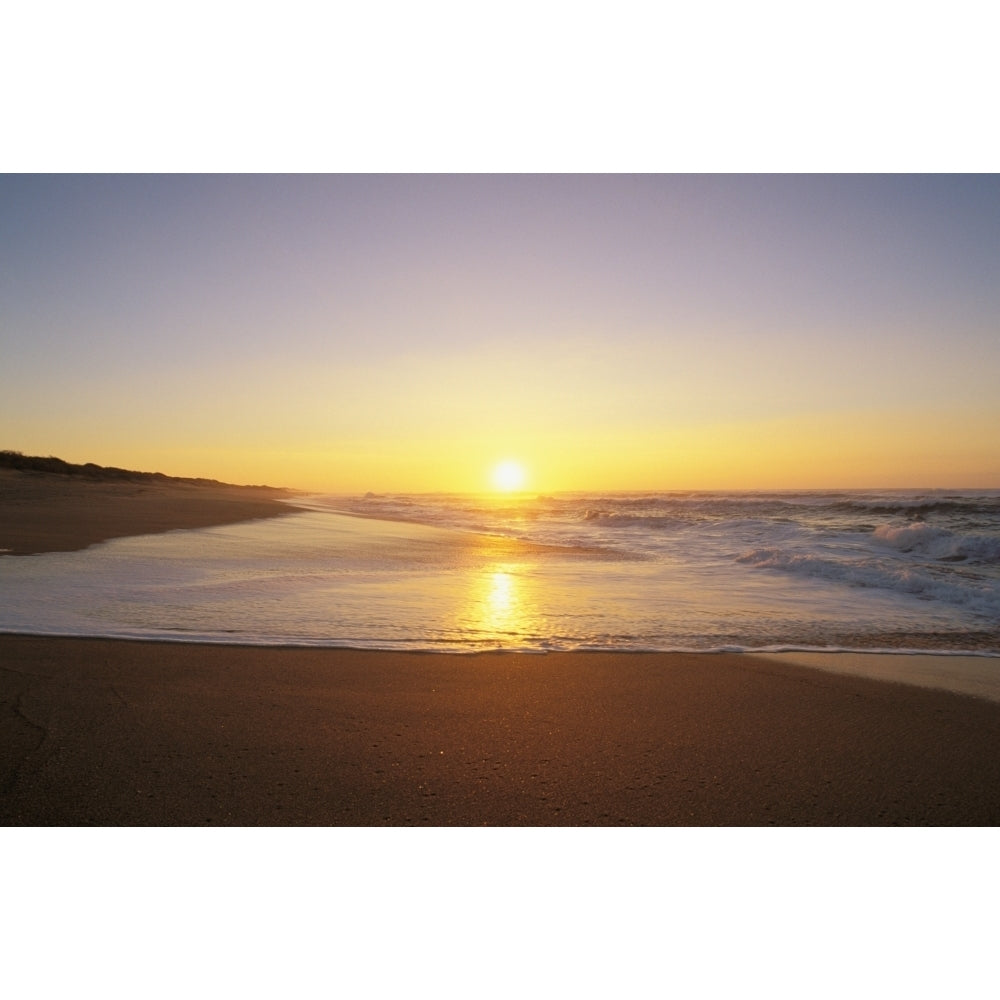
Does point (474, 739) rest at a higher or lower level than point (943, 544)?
lower

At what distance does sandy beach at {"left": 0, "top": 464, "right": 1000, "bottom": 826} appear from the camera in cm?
279

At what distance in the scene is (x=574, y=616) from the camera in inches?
251

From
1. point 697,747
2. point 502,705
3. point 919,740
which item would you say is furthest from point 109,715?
point 919,740

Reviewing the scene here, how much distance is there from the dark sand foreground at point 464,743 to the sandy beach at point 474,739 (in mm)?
12

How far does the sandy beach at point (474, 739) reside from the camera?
279 cm

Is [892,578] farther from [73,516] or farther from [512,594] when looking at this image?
[73,516]

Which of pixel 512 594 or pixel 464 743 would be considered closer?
pixel 464 743

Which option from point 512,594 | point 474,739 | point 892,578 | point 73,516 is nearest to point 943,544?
point 892,578

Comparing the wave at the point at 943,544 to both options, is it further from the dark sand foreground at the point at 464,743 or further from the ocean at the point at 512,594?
the dark sand foreground at the point at 464,743

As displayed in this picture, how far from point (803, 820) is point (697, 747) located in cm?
63

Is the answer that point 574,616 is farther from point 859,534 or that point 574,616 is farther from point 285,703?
point 859,534

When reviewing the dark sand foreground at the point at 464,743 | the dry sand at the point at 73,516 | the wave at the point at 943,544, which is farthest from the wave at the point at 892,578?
the dry sand at the point at 73,516

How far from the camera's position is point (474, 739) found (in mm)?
3381

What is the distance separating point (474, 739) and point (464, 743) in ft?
0.22
